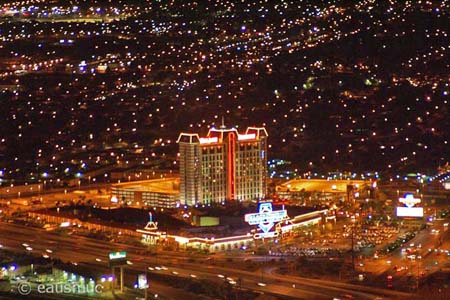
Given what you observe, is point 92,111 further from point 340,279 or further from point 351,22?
point 340,279

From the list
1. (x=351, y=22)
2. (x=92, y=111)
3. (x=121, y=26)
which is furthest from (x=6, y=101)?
(x=351, y=22)

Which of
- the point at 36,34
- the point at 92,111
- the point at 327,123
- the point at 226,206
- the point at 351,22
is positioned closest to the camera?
the point at 226,206

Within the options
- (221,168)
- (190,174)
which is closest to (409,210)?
(221,168)

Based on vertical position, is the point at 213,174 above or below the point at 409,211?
above

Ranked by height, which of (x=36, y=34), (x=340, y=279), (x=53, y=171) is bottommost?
(x=340, y=279)

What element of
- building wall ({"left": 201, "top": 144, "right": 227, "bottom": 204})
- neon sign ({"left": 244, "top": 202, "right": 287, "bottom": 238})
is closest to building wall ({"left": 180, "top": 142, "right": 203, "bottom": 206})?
building wall ({"left": 201, "top": 144, "right": 227, "bottom": 204})

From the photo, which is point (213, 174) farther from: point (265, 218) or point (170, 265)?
point (170, 265)

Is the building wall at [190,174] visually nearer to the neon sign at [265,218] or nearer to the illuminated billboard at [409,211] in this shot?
the neon sign at [265,218]
